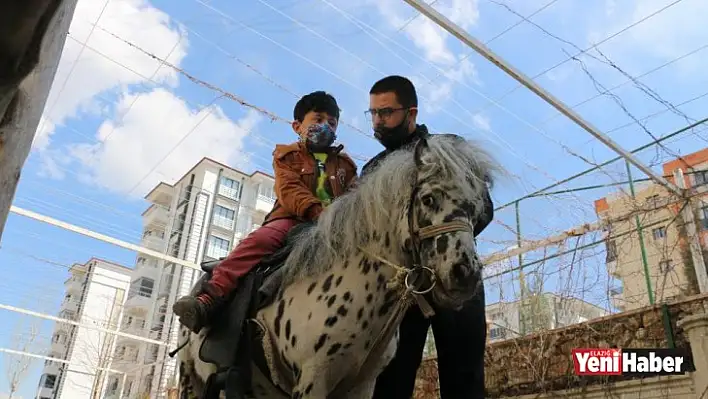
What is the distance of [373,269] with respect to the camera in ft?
6.93

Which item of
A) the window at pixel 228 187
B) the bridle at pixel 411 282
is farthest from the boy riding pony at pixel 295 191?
the window at pixel 228 187

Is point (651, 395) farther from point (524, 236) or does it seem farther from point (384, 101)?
point (384, 101)


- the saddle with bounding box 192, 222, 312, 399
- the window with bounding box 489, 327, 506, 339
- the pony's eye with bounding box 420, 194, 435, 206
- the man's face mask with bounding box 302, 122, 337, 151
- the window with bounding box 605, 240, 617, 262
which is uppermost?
the window with bounding box 605, 240, 617, 262

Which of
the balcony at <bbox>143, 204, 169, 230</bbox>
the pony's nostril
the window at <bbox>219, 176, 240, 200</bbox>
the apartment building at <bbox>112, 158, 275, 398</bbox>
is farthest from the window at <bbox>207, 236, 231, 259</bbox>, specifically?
the pony's nostril

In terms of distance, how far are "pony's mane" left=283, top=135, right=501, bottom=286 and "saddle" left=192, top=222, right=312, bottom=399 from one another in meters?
0.11

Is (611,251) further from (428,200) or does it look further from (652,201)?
(428,200)

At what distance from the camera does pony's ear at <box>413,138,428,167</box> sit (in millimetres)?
2127

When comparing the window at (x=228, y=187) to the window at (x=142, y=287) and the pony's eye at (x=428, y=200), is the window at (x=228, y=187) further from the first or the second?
the pony's eye at (x=428, y=200)

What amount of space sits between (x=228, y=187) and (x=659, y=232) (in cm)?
3127

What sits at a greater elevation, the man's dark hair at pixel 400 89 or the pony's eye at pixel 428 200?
the man's dark hair at pixel 400 89

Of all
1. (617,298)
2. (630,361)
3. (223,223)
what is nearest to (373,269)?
(630,361)

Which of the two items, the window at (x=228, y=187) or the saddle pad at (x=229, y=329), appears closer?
the saddle pad at (x=229, y=329)

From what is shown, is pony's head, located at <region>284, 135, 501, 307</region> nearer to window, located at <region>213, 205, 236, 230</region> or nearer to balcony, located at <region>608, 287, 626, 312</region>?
balcony, located at <region>608, 287, 626, 312</region>

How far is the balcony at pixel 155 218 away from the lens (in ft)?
115
